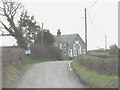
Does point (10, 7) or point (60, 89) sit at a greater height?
point (10, 7)

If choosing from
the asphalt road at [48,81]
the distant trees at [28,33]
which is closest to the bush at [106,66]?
the asphalt road at [48,81]

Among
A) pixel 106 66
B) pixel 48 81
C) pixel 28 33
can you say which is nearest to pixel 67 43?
pixel 28 33

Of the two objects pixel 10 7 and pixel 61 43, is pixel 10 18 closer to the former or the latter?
pixel 10 7

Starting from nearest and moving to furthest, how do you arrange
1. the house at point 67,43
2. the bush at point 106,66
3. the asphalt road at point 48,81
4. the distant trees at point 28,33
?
the asphalt road at point 48,81 → the bush at point 106,66 → the distant trees at point 28,33 → the house at point 67,43

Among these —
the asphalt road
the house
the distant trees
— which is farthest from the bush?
the house

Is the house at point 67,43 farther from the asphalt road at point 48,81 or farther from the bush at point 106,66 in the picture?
the bush at point 106,66

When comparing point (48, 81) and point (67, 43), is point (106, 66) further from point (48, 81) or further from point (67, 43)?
point (67, 43)

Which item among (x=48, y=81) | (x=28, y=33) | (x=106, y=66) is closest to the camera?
(x=106, y=66)

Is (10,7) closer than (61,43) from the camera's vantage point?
Yes

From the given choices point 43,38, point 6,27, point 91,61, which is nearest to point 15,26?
point 6,27

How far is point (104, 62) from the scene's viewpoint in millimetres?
19719

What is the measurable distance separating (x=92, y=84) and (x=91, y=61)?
5884 mm

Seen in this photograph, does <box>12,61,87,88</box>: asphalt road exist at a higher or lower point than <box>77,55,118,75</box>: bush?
lower

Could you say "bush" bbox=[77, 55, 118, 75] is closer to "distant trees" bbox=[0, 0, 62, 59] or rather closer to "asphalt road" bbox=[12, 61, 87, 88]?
"asphalt road" bbox=[12, 61, 87, 88]
